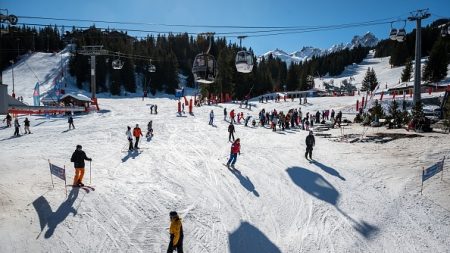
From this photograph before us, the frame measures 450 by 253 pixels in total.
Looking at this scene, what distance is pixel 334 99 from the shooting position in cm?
5331

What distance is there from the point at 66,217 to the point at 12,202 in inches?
90.7

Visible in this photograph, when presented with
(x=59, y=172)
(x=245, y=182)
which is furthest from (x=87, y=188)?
(x=245, y=182)

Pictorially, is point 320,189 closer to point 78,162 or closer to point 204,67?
point 204,67

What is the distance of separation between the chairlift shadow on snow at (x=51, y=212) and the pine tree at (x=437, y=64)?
72024 mm

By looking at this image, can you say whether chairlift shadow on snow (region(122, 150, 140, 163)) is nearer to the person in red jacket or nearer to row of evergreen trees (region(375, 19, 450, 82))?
the person in red jacket

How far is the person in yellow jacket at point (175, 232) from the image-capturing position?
28.8ft

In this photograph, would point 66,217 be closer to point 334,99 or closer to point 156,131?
point 156,131

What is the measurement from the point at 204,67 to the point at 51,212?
1088 cm

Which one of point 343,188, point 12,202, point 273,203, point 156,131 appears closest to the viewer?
point 12,202

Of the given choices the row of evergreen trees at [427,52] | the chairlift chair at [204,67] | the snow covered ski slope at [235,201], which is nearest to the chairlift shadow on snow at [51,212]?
the snow covered ski slope at [235,201]

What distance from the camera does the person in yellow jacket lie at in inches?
345

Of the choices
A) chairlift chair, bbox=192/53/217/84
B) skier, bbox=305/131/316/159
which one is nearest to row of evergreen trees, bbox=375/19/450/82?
skier, bbox=305/131/316/159

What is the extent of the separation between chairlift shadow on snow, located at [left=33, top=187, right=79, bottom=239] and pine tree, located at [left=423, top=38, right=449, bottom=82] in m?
72.0

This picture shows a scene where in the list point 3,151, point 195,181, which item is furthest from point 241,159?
point 3,151
